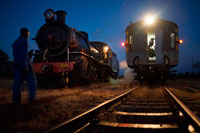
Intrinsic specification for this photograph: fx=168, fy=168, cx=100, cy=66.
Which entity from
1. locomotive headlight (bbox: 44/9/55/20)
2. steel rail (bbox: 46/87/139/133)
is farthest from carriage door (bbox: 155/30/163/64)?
steel rail (bbox: 46/87/139/133)

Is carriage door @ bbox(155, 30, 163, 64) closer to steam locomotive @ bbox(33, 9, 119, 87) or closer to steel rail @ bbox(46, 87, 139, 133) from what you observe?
steam locomotive @ bbox(33, 9, 119, 87)

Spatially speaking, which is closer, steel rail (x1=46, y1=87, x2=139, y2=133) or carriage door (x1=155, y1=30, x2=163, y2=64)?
steel rail (x1=46, y1=87, x2=139, y2=133)

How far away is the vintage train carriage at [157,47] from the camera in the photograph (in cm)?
801

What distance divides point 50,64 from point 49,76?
586mm

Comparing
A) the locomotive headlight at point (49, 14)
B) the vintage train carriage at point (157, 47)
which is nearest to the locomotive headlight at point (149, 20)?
the vintage train carriage at point (157, 47)

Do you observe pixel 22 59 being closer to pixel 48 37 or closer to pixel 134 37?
pixel 48 37

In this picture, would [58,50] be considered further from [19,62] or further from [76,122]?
[76,122]

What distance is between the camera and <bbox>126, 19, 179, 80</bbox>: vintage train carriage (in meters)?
8.01

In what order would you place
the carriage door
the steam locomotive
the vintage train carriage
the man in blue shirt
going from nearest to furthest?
the man in blue shirt < the steam locomotive < the vintage train carriage < the carriage door

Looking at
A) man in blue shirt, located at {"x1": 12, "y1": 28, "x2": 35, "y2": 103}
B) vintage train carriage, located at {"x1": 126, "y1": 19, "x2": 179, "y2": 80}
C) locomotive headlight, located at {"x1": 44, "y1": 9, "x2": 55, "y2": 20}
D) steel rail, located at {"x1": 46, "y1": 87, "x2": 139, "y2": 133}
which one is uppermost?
locomotive headlight, located at {"x1": 44, "y1": 9, "x2": 55, "y2": 20}

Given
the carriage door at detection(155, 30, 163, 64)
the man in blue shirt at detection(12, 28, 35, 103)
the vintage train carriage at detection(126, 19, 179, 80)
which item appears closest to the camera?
the man in blue shirt at detection(12, 28, 35, 103)

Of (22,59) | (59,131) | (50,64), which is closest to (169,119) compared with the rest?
(59,131)

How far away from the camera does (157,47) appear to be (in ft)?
27.2

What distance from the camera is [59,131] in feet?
5.10
